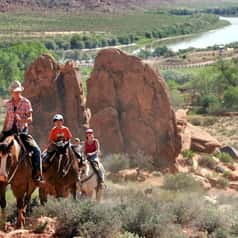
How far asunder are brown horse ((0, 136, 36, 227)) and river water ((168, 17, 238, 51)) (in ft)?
349

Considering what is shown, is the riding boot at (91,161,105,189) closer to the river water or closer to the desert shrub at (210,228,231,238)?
the desert shrub at (210,228,231,238)

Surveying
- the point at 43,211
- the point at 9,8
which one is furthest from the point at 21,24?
the point at 43,211

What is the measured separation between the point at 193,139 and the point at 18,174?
713 inches

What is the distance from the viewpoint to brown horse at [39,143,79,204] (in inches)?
452

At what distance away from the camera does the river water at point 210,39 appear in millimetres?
125500

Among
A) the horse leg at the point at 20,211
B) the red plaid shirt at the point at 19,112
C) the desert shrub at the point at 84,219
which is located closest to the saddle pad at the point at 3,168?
the red plaid shirt at the point at 19,112

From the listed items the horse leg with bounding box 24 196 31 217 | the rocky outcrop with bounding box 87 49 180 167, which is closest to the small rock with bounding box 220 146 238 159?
the rocky outcrop with bounding box 87 49 180 167

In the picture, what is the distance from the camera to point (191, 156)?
25016mm

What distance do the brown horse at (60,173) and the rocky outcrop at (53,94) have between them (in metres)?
12.3

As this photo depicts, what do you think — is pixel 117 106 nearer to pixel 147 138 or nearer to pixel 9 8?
pixel 147 138

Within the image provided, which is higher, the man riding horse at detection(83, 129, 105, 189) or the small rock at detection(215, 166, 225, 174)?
the man riding horse at detection(83, 129, 105, 189)

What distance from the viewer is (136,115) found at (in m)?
24.2

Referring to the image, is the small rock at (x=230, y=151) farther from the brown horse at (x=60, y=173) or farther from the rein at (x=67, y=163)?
the rein at (x=67, y=163)

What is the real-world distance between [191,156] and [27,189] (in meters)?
15.5
